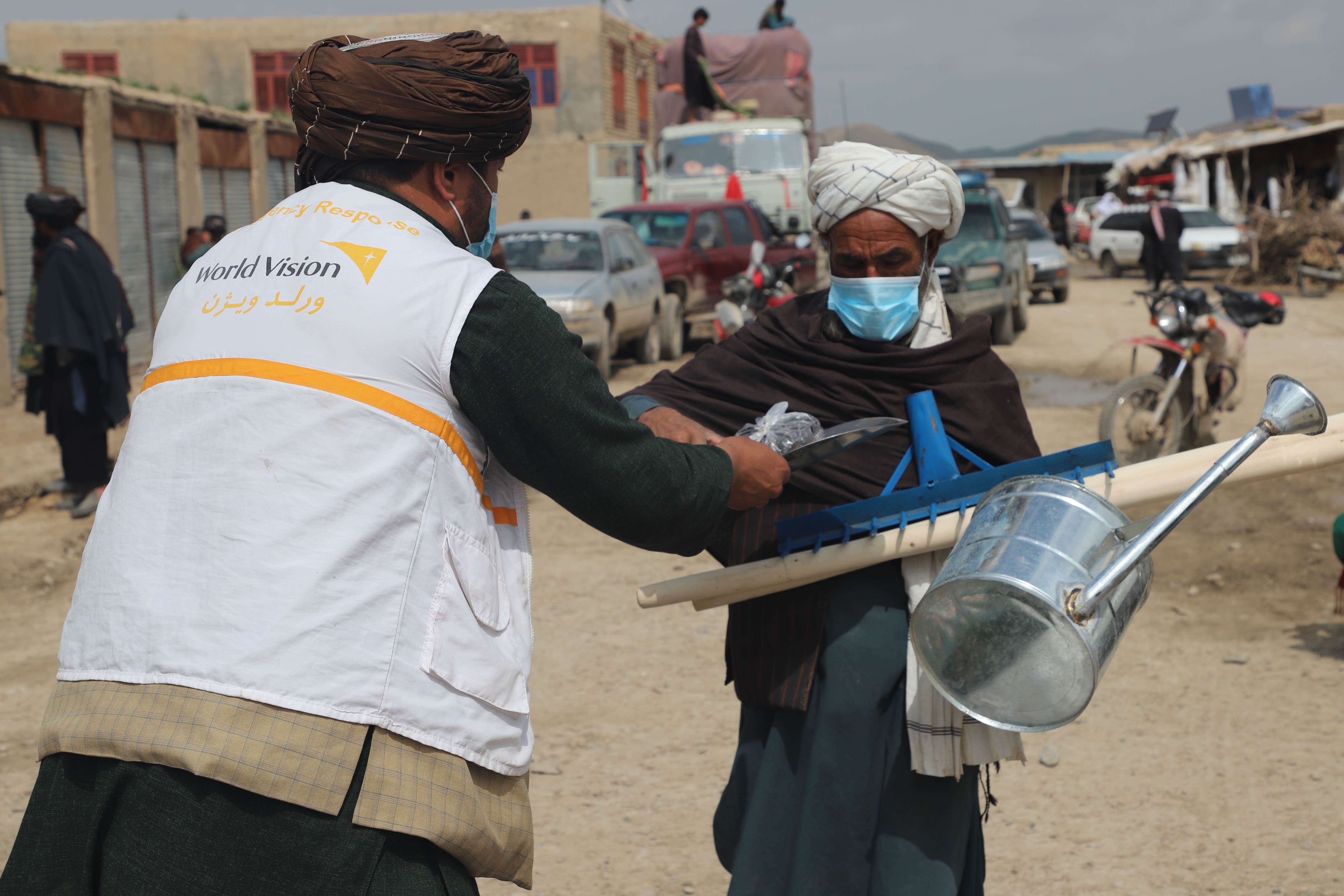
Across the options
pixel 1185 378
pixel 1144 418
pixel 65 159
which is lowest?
pixel 1144 418

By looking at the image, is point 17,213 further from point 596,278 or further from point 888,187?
point 888,187

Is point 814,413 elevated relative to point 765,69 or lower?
lower

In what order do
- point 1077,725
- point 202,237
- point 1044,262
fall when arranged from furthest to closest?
point 1044,262, point 202,237, point 1077,725

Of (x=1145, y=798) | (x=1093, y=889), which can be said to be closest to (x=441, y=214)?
(x=1093, y=889)

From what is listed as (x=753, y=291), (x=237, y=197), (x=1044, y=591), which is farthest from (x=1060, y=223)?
(x=1044, y=591)

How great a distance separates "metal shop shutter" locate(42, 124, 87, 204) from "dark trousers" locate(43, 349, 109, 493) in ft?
16.4

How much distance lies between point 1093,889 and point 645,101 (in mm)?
32664

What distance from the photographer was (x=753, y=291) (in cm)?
1162

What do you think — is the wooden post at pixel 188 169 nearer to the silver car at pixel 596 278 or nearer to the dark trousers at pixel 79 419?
the silver car at pixel 596 278

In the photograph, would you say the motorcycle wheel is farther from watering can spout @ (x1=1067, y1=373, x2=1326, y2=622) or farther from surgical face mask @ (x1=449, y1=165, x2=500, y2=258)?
surgical face mask @ (x1=449, y1=165, x2=500, y2=258)

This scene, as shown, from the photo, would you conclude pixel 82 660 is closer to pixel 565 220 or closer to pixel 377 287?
pixel 377 287

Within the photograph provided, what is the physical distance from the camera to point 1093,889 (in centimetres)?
316

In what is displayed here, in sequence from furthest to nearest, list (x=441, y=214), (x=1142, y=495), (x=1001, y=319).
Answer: (x=1001, y=319) < (x=1142, y=495) < (x=441, y=214)

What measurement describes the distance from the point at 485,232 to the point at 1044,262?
18702 millimetres
